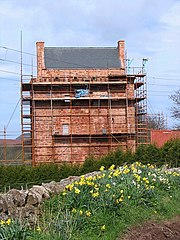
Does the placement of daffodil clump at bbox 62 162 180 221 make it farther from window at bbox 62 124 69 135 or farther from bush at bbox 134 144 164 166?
window at bbox 62 124 69 135

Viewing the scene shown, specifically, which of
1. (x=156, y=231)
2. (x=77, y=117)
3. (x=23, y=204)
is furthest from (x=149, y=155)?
(x=23, y=204)

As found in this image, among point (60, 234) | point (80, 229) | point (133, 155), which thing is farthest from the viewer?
point (133, 155)

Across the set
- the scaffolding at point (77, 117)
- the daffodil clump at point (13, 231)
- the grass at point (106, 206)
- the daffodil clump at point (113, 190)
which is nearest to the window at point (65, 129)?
the scaffolding at point (77, 117)

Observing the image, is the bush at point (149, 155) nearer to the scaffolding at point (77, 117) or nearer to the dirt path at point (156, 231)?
the scaffolding at point (77, 117)

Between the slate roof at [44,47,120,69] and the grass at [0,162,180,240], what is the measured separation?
102ft

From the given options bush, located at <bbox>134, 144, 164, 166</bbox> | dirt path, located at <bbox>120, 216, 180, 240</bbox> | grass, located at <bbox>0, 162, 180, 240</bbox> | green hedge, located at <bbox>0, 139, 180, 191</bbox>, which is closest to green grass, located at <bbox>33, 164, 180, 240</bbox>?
grass, located at <bbox>0, 162, 180, 240</bbox>

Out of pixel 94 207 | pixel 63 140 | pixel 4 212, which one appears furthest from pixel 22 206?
pixel 63 140

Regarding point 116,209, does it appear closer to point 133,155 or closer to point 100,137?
point 133,155

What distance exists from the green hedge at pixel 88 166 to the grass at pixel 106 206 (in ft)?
62.8

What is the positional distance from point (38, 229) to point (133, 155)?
2644 centimetres

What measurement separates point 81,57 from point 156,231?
Result: 3516cm

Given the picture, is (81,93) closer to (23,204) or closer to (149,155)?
(149,155)

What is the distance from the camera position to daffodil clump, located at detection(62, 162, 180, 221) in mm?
8922

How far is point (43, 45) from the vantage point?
42.7 meters
